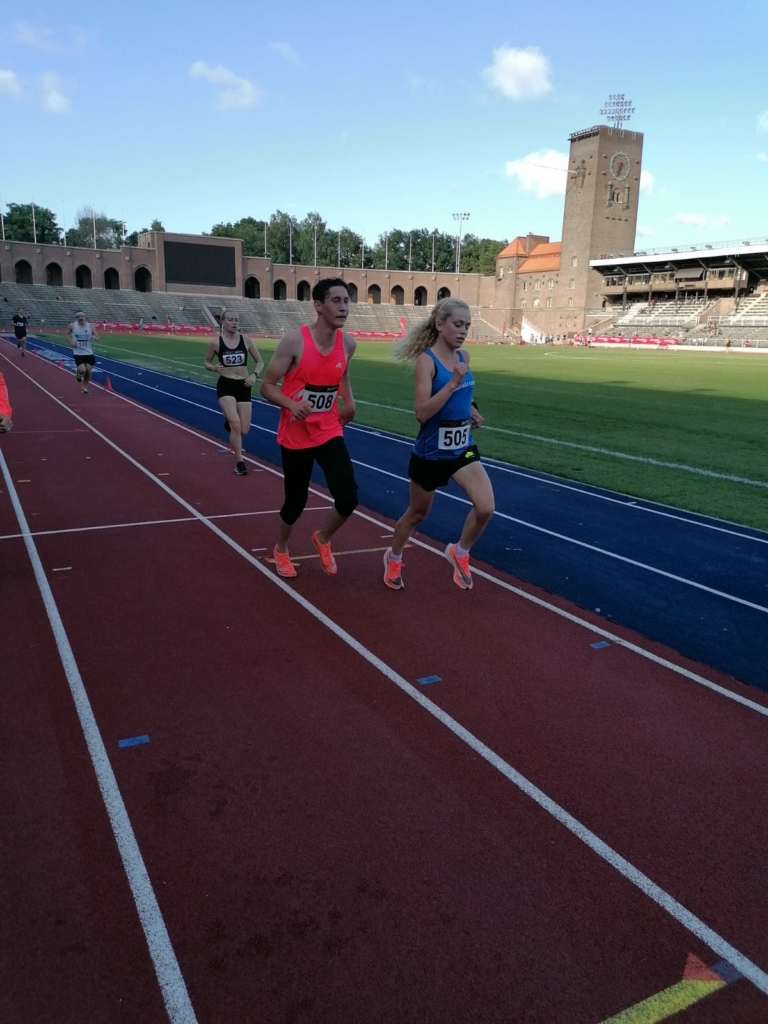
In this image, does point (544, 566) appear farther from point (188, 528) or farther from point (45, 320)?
point (45, 320)

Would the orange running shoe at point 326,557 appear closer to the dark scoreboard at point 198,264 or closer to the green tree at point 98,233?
the dark scoreboard at point 198,264

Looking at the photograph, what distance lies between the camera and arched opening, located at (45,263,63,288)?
85.3 metres

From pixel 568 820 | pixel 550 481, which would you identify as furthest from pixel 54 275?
pixel 568 820

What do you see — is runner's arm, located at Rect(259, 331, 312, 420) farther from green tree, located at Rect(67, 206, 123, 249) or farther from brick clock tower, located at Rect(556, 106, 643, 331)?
green tree, located at Rect(67, 206, 123, 249)

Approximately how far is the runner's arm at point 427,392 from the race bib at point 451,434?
0.60 feet

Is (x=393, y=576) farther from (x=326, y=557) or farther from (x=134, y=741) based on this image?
(x=134, y=741)

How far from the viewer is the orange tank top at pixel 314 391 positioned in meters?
5.34

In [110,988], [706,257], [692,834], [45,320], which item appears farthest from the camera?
[706,257]

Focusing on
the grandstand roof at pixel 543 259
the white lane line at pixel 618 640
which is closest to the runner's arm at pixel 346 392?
the white lane line at pixel 618 640

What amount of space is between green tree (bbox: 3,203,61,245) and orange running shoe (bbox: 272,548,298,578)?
115643 millimetres

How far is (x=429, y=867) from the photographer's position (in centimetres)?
285

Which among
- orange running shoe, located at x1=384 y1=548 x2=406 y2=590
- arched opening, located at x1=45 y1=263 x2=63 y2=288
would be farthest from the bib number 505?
arched opening, located at x1=45 y1=263 x2=63 y2=288

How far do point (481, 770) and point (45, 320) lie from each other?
75750 millimetres

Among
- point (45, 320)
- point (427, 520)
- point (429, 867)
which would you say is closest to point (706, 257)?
point (45, 320)
